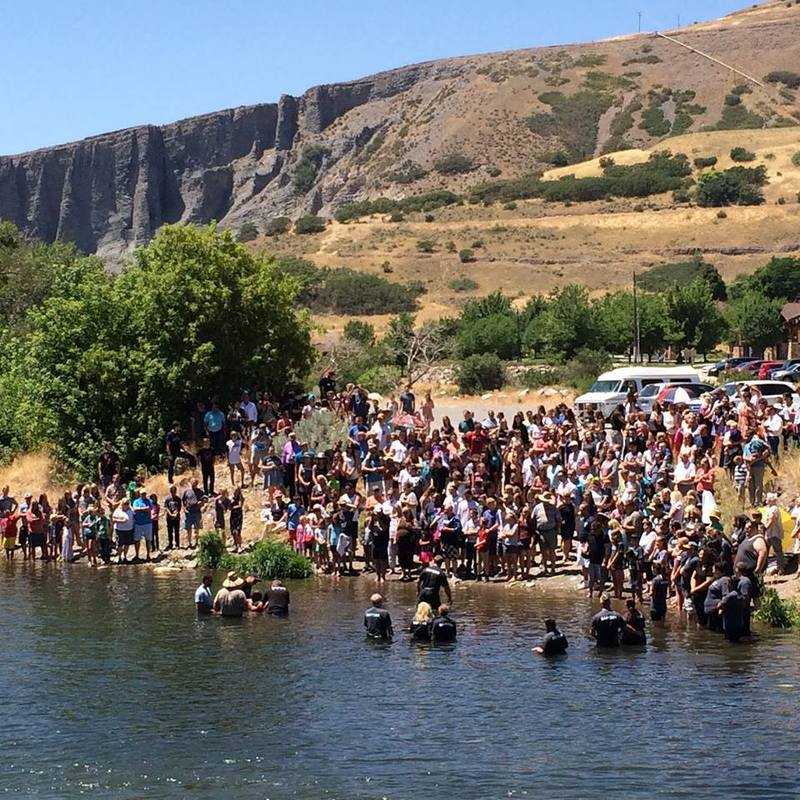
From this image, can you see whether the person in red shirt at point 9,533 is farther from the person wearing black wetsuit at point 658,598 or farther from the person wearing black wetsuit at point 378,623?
the person wearing black wetsuit at point 658,598

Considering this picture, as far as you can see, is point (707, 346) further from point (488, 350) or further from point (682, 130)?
point (682, 130)

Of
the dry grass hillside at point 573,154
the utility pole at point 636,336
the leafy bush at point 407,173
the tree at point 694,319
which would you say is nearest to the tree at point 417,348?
the utility pole at point 636,336

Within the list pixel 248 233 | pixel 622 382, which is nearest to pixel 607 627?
pixel 622 382

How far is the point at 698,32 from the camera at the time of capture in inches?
5979

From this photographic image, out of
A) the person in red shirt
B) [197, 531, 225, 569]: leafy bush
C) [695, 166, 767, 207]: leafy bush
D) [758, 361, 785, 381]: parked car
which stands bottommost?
[197, 531, 225, 569]: leafy bush

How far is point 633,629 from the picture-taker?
21.9 metres

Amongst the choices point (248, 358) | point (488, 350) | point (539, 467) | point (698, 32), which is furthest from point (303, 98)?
point (539, 467)

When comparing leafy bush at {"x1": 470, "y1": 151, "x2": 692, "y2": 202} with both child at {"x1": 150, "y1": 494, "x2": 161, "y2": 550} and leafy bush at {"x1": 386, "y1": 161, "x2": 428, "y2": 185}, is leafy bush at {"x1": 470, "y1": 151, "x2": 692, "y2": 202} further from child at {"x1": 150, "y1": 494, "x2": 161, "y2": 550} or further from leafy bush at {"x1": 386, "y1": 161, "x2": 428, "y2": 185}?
child at {"x1": 150, "y1": 494, "x2": 161, "y2": 550}

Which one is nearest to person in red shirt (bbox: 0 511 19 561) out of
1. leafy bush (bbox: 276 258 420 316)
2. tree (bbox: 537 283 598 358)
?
tree (bbox: 537 283 598 358)

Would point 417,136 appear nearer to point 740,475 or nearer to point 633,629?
point 740,475

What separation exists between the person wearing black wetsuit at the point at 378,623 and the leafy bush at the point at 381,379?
1246 inches

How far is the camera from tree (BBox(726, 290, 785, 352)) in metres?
72.6

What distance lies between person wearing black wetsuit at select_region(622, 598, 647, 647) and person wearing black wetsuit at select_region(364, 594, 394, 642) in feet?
12.4

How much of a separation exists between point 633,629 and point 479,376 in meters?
39.5
